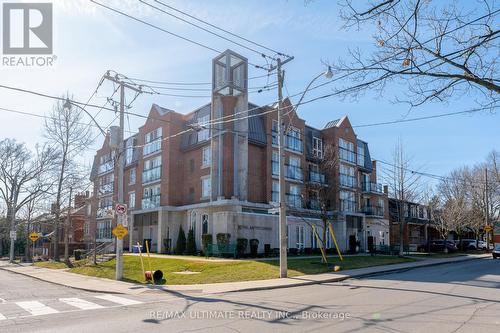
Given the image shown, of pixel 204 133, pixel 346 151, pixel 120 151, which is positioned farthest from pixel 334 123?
pixel 120 151

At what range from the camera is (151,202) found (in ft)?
129

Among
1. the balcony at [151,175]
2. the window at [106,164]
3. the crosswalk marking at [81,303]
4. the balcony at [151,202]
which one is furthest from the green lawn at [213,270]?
the window at [106,164]

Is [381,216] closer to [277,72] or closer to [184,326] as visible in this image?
[277,72]

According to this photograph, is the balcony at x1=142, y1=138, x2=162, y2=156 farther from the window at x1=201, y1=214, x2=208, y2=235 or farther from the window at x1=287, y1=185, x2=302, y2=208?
the window at x1=287, y1=185, x2=302, y2=208

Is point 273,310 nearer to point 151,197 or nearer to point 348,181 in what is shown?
point 151,197

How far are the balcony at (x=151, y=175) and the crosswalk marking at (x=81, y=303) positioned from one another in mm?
25980

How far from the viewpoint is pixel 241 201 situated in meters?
32.0

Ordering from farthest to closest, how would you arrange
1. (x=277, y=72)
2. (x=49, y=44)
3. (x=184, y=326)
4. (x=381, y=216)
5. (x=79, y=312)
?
(x=381, y=216)
(x=277, y=72)
(x=49, y=44)
(x=79, y=312)
(x=184, y=326)

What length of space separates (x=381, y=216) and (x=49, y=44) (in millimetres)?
40492

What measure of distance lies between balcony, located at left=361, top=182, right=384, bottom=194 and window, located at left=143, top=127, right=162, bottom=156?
21709 mm

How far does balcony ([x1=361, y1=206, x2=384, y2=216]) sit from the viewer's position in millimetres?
45281

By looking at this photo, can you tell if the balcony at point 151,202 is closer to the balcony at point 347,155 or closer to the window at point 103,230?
the window at point 103,230

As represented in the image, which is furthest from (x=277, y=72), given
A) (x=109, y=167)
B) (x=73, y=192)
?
(x=109, y=167)

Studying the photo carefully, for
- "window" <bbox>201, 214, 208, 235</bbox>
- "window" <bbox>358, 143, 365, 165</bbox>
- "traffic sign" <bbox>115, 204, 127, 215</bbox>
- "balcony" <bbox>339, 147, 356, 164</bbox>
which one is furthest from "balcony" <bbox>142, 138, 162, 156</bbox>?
"window" <bbox>358, 143, 365, 165</bbox>
